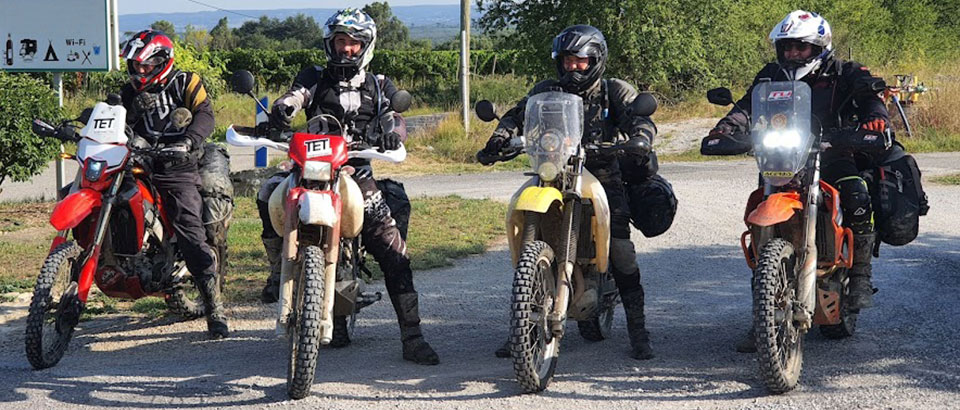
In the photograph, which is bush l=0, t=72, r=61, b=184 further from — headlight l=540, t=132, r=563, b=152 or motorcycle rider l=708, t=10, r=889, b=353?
motorcycle rider l=708, t=10, r=889, b=353

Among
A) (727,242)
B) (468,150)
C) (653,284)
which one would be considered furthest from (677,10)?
(653,284)

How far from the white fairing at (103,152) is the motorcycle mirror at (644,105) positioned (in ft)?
9.15

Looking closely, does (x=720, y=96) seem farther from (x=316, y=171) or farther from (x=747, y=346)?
(x=316, y=171)

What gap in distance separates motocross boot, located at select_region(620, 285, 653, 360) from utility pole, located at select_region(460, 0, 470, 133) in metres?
15.9

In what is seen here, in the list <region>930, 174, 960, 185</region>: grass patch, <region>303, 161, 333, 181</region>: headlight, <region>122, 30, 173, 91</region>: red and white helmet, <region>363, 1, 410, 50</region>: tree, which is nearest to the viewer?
<region>303, 161, 333, 181</region>: headlight

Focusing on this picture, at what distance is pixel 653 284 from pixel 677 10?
18155mm

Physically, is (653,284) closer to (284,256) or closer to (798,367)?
(798,367)

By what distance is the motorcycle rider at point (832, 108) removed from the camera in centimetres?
618

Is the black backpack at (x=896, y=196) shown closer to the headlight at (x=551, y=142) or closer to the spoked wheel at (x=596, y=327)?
the spoked wheel at (x=596, y=327)

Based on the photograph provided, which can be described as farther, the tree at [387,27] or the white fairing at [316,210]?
the tree at [387,27]

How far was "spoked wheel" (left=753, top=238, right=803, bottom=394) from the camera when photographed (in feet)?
17.3

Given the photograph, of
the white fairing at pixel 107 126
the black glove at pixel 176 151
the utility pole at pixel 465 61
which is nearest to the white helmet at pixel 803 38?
the black glove at pixel 176 151

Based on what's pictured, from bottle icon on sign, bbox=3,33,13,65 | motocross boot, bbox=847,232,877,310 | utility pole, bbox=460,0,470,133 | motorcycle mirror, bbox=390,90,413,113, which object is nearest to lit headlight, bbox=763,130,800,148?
motocross boot, bbox=847,232,877,310

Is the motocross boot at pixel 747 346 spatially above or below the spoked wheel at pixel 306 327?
below
